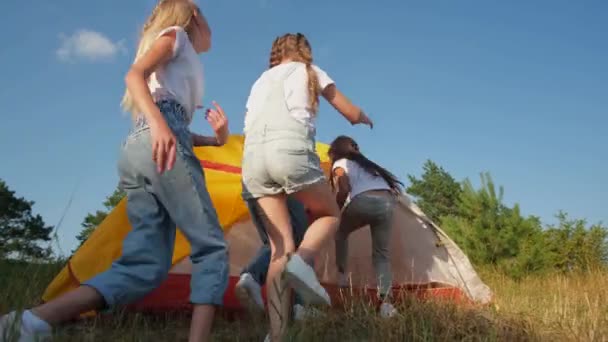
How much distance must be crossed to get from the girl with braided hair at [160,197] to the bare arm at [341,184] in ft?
6.35

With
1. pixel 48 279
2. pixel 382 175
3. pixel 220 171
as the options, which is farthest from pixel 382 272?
pixel 48 279

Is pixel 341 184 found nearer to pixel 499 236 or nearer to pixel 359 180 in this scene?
pixel 359 180

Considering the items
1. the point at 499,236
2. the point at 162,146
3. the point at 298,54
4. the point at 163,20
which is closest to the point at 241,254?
the point at 298,54

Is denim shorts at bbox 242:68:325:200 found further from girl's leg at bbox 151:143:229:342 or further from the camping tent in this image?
the camping tent

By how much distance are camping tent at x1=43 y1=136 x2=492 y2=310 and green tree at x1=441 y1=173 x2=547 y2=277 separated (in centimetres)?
431

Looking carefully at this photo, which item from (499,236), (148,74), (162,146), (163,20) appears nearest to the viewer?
(162,146)

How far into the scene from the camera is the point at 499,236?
9.37 meters

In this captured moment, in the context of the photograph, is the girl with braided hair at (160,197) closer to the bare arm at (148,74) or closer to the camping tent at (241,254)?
the bare arm at (148,74)

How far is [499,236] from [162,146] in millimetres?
8176

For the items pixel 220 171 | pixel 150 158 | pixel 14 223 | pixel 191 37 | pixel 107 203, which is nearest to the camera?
pixel 150 158

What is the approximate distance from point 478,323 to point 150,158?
201 centimetres

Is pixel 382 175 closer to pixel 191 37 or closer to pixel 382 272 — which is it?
pixel 382 272

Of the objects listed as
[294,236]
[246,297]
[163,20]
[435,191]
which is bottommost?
[246,297]

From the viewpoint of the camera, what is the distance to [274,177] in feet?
9.42
